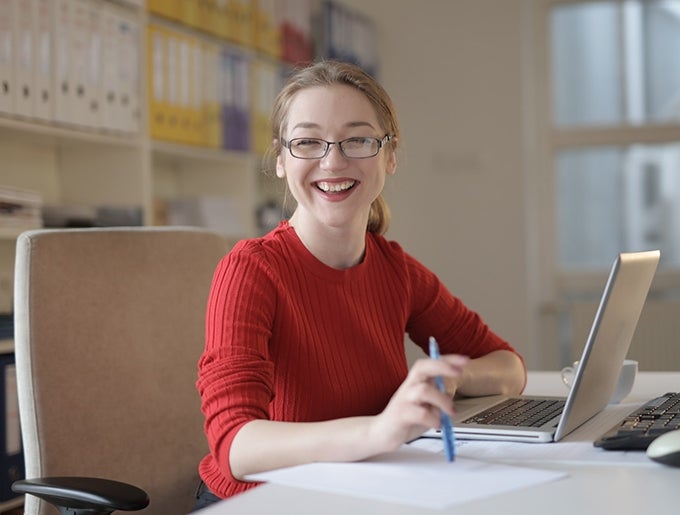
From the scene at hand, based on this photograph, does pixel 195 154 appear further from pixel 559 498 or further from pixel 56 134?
pixel 559 498

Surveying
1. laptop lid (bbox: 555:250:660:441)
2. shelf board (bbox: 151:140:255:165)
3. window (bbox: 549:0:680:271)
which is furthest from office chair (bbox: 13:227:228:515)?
window (bbox: 549:0:680:271)

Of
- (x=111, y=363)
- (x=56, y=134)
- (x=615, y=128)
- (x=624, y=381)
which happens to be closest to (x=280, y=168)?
(x=111, y=363)

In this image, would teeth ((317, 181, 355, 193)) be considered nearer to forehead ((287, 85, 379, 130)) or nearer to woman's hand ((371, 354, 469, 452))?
forehead ((287, 85, 379, 130))

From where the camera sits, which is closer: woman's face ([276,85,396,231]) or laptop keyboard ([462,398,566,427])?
laptop keyboard ([462,398,566,427])

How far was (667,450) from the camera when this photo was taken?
1.16m

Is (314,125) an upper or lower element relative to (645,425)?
upper

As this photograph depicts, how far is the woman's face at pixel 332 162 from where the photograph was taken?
5.13ft

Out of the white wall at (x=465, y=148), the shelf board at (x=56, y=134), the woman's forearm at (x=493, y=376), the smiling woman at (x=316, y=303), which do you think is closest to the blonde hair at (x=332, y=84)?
the smiling woman at (x=316, y=303)

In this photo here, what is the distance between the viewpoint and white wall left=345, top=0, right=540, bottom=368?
510 centimetres

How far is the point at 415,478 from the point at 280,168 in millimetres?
742

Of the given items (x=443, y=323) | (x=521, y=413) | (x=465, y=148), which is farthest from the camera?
(x=465, y=148)

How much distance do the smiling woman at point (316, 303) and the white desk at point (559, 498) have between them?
0.21 metres

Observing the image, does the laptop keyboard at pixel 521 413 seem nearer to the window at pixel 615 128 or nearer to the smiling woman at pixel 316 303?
the smiling woman at pixel 316 303

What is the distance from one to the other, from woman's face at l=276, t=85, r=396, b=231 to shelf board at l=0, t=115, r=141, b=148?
1.30m
